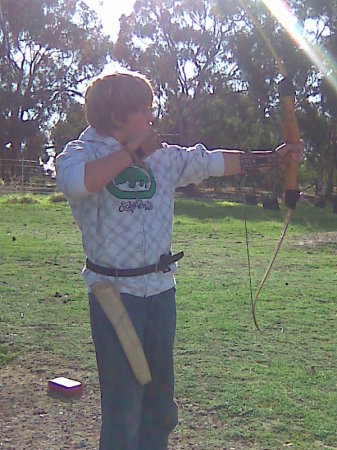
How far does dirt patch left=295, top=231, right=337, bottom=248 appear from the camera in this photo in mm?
12281

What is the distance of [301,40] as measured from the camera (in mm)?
32656

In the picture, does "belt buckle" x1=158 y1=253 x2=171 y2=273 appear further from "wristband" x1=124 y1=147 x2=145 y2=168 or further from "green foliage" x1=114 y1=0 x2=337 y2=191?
"green foliage" x1=114 y1=0 x2=337 y2=191

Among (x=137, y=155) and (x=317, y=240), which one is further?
(x=317, y=240)

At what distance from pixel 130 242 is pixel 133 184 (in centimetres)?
22

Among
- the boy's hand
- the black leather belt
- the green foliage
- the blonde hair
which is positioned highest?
the green foliage

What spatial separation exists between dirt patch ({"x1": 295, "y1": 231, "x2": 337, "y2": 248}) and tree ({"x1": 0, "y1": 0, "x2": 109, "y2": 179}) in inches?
1040

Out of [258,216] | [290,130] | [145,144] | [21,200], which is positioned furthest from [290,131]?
[21,200]

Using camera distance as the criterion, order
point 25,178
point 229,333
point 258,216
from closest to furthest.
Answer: point 229,333 < point 258,216 < point 25,178

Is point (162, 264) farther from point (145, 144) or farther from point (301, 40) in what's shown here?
point (301, 40)

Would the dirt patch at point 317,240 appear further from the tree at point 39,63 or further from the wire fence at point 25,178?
the tree at point 39,63

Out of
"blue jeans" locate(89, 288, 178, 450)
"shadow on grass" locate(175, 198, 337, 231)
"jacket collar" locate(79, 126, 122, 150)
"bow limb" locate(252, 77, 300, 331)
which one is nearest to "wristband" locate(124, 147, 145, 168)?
"jacket collar" locate(79, 126, 122, 150)

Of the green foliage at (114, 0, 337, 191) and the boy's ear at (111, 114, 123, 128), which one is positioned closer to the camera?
the boy's ear at (111, 114, 123, 128)

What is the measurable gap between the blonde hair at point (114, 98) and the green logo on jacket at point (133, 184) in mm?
176

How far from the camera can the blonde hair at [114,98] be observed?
246 cm
